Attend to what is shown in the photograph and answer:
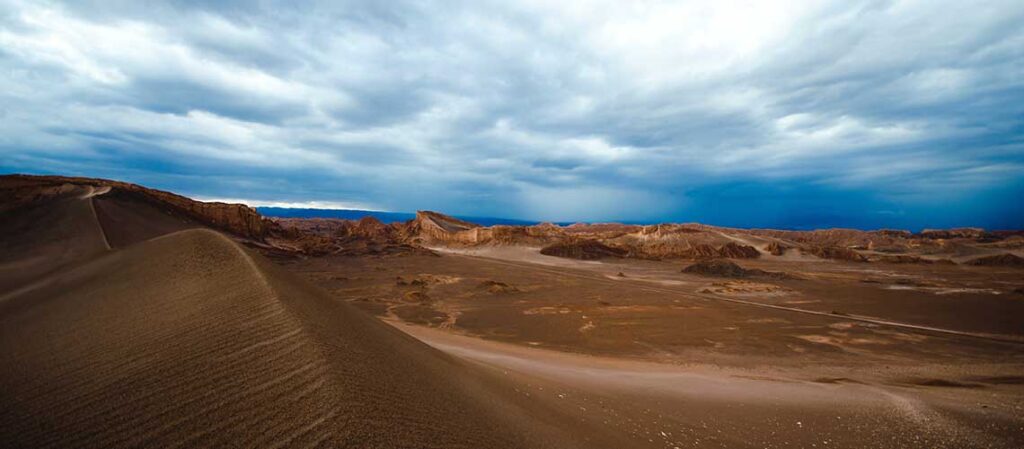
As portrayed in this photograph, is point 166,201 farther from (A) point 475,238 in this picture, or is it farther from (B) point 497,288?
(A) point 475,238

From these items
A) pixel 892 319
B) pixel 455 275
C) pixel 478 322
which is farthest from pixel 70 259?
pixel 892 319

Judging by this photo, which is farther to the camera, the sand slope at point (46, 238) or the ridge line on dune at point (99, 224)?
the ridge line on dune at point (99, 224)

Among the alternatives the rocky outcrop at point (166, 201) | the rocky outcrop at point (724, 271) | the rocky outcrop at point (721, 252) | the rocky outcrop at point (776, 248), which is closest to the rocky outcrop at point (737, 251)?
the rocky outcrop at point (721, 252)

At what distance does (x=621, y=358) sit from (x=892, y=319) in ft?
42.3

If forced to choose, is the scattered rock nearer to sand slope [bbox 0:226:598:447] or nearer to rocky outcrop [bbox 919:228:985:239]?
sand slope [bbox 0:226:598:447]

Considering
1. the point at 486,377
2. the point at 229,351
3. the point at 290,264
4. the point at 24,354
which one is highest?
the point at 229,351

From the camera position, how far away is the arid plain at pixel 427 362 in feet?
6.91

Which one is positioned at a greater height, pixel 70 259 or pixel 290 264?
pixel 70 259

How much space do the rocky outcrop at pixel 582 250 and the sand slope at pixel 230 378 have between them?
149 feet

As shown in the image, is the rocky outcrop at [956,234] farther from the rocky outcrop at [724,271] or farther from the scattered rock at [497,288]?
the scattered rock at [497,288]

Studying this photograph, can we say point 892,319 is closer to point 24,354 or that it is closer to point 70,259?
point 24,354

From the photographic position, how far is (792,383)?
713 centimetres

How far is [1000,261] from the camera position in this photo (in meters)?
39.1

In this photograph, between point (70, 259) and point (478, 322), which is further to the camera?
point (478, 322)
